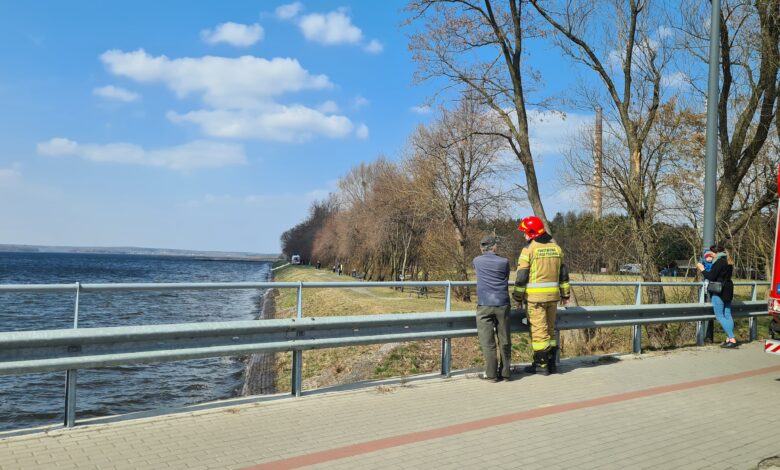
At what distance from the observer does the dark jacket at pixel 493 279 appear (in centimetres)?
816

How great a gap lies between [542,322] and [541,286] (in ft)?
1.58

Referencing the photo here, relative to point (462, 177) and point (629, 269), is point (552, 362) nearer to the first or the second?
point (629, 269)

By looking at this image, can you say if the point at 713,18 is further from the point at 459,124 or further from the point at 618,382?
the point at 459,124

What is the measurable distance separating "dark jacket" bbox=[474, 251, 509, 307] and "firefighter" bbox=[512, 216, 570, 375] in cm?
34

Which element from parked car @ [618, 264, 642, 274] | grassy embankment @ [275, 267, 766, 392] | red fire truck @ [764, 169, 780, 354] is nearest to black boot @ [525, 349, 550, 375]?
red fire truck @ [764, 169, 780, 354]

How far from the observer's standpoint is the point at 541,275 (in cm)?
841

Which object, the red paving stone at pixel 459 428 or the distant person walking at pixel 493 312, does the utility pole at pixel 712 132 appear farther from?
the distant person walking at pixel 493 312

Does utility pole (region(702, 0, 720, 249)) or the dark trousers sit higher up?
utility pole (region(702, 0, 720, 249))

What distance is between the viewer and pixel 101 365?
569 centimetres

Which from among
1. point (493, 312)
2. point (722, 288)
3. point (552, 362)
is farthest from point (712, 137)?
point (493, 312)

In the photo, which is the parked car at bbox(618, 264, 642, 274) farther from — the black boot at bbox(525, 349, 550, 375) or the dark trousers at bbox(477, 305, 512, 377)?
→ the dark trousers at bbox(477, 305, 512, 377)

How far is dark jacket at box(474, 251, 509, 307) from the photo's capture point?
816 centimetres

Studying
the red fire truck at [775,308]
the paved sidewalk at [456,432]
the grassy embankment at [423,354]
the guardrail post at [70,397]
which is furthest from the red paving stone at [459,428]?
the grassy embankment at [423,354]

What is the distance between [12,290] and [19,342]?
0.44 metres
